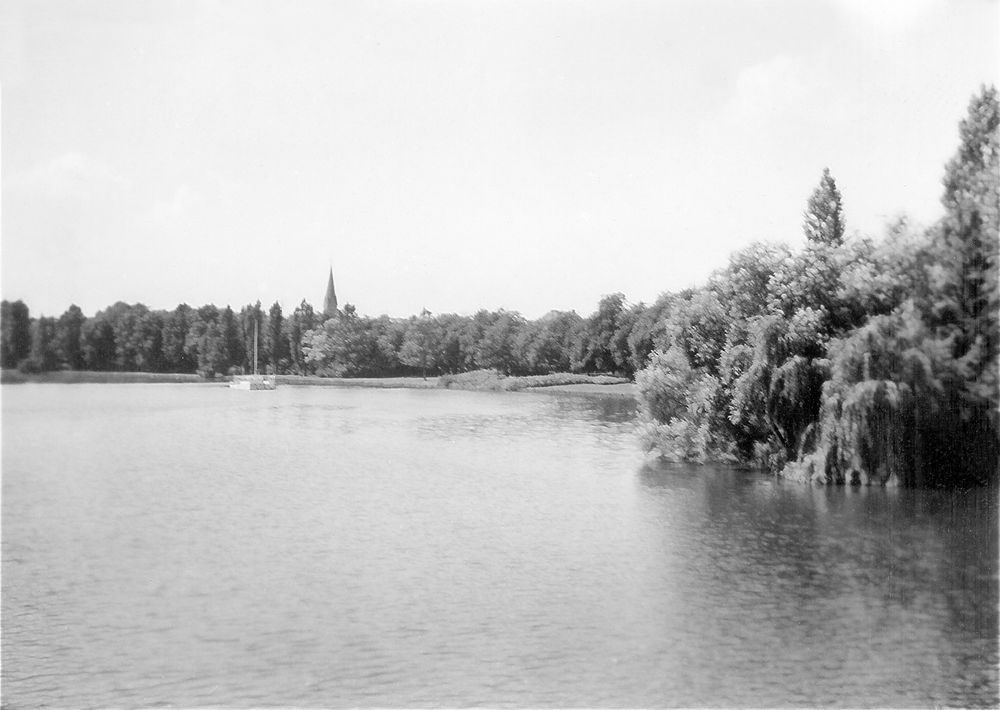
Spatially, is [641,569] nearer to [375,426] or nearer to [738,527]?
[738,527]

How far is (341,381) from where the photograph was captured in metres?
25.6

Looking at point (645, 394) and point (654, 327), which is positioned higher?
point (654, 327)

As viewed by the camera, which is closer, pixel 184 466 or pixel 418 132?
pixel 418 132

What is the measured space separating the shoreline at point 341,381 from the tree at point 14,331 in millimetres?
254

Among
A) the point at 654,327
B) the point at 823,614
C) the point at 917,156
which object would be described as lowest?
the point at 823,614

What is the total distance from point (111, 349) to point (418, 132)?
6.90 m

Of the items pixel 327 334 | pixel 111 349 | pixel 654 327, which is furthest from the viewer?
pixel 327 334

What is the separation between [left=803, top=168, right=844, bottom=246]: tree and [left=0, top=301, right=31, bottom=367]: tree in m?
12.9

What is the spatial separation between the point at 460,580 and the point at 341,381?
14340 millimetres

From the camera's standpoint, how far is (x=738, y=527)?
49.4 feet

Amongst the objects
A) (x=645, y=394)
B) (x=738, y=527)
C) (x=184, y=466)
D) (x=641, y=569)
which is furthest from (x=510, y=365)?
(x=641, y=569)

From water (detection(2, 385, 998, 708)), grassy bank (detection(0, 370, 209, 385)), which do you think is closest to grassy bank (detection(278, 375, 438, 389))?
water (detection(2, 385, 998, 708))

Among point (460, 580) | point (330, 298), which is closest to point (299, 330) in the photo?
point (330, 298)

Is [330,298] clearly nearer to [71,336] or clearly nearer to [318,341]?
[318,341]
